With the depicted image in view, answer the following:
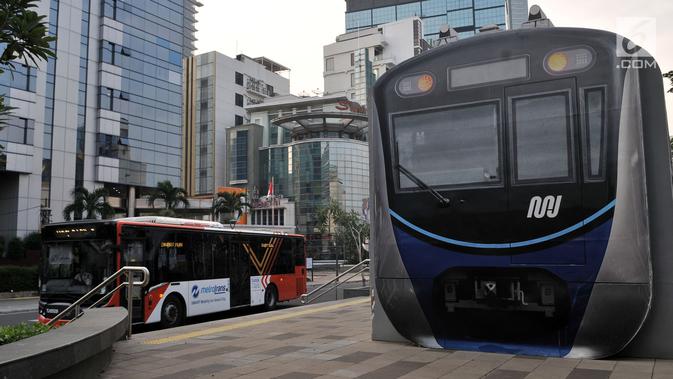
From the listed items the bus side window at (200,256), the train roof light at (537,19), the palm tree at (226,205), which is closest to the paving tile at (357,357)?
the train roof light at (537,19)

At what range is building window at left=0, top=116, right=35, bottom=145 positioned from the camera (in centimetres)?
4547

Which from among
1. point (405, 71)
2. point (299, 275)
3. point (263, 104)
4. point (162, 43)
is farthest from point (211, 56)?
point (405, 71)

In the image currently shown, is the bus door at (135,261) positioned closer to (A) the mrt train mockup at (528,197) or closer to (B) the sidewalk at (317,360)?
(B) the sidewalk at (317,360)

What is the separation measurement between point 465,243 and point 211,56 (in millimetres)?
111840

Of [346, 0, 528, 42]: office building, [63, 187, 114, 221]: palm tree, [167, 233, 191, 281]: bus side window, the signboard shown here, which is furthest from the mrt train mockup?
[346, 0, 528, 42]: office building

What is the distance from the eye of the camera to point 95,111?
185 feet

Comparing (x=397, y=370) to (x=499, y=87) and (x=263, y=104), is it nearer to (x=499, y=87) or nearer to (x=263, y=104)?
(x=499, y=87)

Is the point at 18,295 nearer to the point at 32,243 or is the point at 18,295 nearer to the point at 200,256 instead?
the point at 32,243

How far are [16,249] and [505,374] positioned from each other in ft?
162

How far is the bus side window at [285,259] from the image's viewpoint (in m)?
18.8

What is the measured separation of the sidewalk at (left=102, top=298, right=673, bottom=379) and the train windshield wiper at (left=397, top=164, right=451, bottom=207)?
1.73m

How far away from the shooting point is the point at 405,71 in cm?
674

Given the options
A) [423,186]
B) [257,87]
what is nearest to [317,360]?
[423,186]

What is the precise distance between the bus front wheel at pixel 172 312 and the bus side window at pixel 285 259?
4.78m
